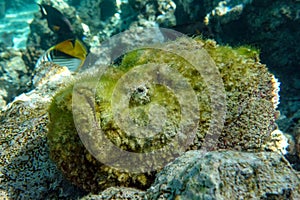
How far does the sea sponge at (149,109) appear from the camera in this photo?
165 centimetres

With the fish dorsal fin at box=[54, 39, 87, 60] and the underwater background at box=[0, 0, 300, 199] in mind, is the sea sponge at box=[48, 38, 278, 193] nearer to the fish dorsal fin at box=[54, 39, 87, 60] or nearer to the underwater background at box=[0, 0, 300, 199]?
the underwater background at box=[0, 0, 300, 199]

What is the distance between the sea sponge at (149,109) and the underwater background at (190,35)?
29 cm

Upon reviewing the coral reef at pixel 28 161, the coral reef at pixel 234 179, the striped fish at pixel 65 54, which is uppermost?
the coral reef at pixel 234 179

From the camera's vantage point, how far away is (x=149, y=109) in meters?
1.69

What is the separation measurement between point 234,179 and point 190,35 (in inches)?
122

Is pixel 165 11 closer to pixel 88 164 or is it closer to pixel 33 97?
pixel 33 97

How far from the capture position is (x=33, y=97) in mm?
3307

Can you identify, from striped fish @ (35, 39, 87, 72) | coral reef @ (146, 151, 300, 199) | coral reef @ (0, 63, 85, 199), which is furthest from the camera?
striped fish @ (35, 39, 87, 72)

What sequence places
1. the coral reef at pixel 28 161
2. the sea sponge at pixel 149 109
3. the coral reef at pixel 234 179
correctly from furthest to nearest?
the coral reef at pixel 28 161, the sea sponge at pixel 149 109, the coral reef at pixel 234 179

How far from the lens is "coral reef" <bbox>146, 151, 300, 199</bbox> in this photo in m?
1.08

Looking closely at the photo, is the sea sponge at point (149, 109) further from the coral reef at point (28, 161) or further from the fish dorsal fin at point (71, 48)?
the fish dorsal fin at point (71, 48)

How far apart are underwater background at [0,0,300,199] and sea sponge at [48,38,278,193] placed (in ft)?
0.95

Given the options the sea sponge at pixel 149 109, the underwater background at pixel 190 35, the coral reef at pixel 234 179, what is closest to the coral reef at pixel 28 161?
the underwater background at pixel 190 35

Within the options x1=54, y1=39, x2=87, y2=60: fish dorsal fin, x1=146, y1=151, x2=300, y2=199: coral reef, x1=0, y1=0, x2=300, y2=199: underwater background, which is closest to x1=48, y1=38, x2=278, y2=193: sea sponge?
x1=0, y1=0, x2=300, y2=199: underwater background
